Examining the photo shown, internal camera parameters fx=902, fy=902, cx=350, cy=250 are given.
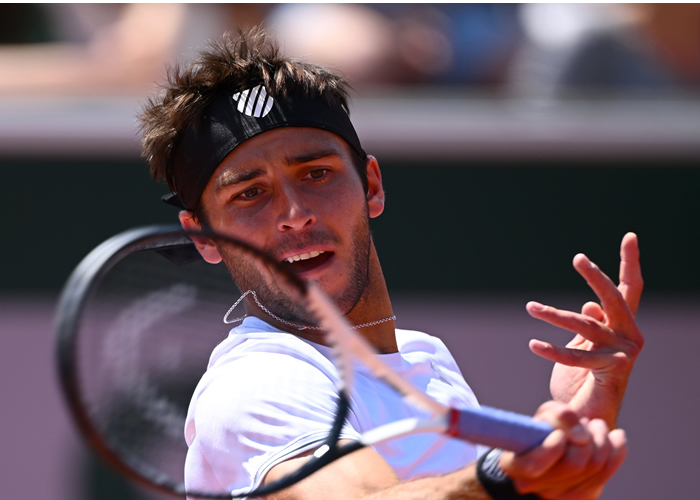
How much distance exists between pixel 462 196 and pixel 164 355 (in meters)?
2.54

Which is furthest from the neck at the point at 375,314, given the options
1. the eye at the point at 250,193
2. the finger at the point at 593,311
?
the finger at the point at 593,311

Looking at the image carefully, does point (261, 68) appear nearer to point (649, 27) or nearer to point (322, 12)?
point (322, 12)

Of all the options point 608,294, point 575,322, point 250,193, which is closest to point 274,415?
point 250,193

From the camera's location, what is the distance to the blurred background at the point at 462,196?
4277 mm

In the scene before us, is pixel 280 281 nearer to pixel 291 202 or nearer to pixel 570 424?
pixel 291 202

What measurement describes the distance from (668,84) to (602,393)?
3.07 m

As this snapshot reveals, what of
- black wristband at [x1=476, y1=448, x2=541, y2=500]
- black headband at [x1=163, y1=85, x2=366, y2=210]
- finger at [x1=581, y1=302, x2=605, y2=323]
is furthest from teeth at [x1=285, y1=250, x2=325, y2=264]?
black wristband at [x1=476, y1=448, x2=541, y2=500]

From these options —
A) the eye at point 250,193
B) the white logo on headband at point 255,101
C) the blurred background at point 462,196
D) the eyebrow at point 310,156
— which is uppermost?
the white logo on headband at point 255,101

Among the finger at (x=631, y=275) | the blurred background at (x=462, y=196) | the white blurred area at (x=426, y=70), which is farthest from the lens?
the white blurred area at (x=426, y=70)

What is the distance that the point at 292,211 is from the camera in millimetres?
2041

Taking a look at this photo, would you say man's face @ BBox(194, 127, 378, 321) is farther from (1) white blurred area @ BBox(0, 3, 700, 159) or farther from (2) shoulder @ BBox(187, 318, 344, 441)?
(1) white blurred area @ BBox(0, 3, 700, 159)

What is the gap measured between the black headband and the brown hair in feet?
0.08

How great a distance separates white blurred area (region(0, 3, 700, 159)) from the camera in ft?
14.4

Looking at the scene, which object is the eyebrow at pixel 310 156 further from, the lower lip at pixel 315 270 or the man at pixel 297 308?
the lower lip at pixel 315 270
